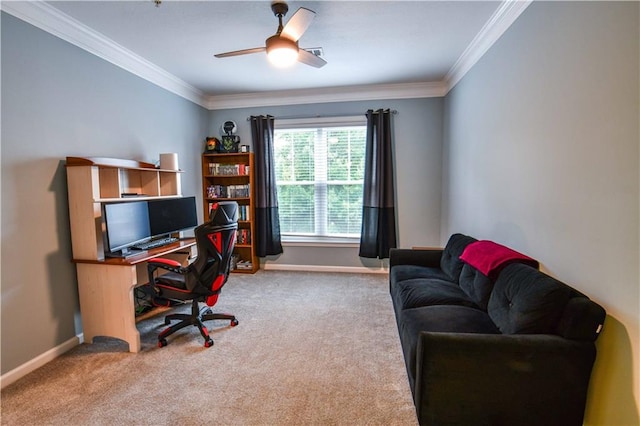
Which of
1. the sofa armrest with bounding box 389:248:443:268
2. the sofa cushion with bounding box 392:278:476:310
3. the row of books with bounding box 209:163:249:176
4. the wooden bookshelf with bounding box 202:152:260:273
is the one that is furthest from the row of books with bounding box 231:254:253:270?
the sofa cushion with bounding box 392:278:476:310

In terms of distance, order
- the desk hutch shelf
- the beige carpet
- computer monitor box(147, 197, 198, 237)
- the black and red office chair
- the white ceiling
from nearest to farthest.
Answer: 1. the beige carpet
2. the white ceiling
3. the desk hutch shelf
4. the black and red office chair
5. computer monitor box(147, 197, 198, 237)

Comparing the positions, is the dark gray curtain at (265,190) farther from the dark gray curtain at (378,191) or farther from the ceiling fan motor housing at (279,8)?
the ceiling fan motor housing at (279,8)

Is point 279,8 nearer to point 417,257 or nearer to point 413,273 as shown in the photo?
point 413,273

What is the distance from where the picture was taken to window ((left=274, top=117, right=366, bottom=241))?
442 centimetres

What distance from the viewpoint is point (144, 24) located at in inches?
97.7

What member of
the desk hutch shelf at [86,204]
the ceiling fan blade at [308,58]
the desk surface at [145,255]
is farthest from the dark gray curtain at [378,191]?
the desk hutch shelf at [86,204]

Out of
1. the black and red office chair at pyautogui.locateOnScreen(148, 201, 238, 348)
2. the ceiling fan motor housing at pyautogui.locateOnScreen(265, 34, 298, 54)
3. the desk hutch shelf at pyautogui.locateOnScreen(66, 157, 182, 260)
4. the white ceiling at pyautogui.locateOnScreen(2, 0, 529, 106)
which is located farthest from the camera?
the black and red office chair at pyautogui.locateOnScreen(148, 201, 238, 348)

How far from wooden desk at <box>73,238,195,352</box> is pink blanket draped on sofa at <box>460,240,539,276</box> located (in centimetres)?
259

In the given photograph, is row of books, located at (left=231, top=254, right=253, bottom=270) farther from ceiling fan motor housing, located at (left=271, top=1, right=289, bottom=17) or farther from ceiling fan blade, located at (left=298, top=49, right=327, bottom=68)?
ceiling fan motor housing, located at (left=271, top=1, right=289, bottom=17)

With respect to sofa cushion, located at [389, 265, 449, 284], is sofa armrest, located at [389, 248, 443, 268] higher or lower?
higher

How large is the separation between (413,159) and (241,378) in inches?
134

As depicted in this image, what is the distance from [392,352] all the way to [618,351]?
4.45ft

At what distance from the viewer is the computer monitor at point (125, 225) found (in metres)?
2.48

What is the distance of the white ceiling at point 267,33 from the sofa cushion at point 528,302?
1.83m
